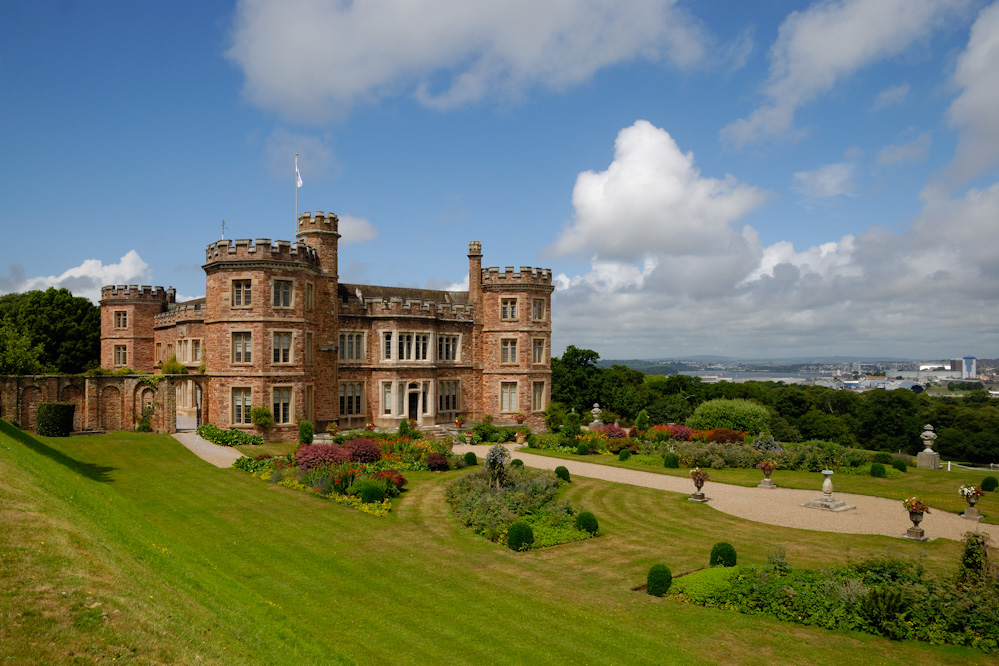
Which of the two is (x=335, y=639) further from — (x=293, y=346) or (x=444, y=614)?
(x=293, y=346)

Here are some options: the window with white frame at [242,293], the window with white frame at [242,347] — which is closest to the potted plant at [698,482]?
the window with white frame at [242,347]

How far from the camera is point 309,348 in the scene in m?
38.9

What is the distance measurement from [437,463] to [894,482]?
72.3 ft

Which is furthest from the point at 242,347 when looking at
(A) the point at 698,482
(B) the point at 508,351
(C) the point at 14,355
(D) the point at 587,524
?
(A) the point at 698,482

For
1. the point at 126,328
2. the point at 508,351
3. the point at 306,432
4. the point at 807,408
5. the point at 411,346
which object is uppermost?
the point at 126,328

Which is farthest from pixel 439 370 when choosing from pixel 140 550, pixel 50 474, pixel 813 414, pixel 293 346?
Result: pixel 813 414

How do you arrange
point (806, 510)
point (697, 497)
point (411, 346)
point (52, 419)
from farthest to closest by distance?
point (411, 346), point (52, 419), point (697, 497), point (806, 510)

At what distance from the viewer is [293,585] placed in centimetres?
1543

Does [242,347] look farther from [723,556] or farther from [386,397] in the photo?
[723,556]

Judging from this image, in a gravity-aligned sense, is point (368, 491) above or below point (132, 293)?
below

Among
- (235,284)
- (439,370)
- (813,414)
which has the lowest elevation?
(813,414)

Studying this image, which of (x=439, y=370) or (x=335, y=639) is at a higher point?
Result: (x=439, y=370)

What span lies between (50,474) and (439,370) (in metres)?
29.0

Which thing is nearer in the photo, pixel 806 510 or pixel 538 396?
pixel 806 510
